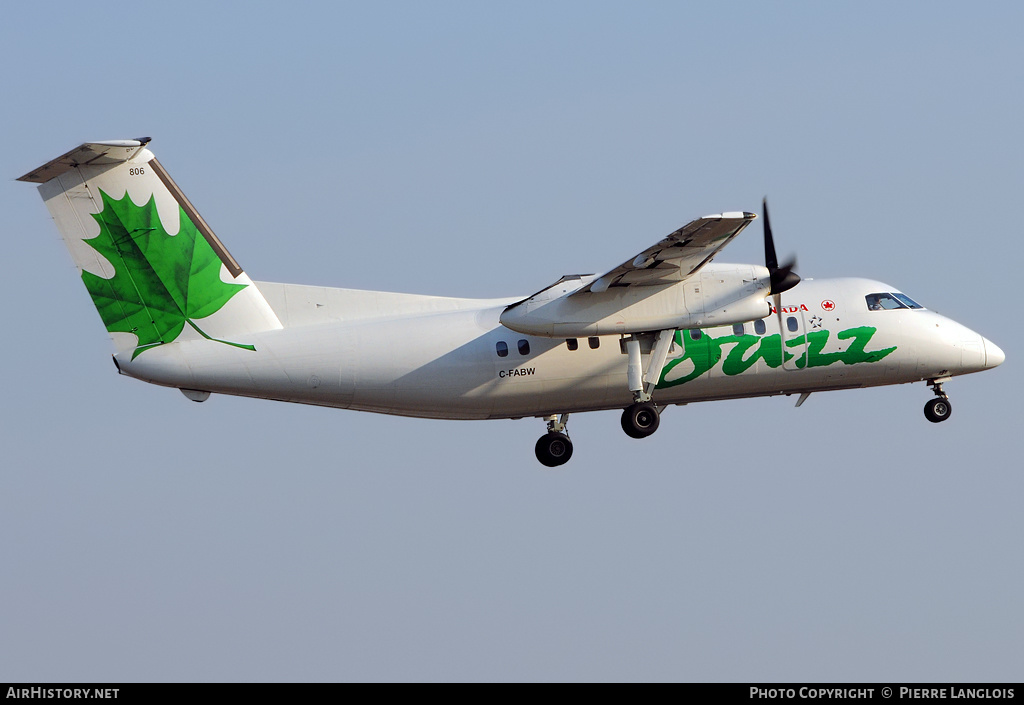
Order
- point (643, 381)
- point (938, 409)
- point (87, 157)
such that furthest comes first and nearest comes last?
1. point (938, 409)
2. point (643, 381)
3. point (87, 157)

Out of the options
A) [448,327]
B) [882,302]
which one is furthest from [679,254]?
[882,302]

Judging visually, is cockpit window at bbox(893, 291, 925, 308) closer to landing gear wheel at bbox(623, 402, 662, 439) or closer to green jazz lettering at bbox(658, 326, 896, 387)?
green jazz lettering at bbox(658, 326, 896, 387)

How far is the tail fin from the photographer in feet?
72.6

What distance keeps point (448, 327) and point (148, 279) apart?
16.6 feet

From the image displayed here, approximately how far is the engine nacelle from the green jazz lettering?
78 centimetres

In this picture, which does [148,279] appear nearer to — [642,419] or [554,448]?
[554,448]

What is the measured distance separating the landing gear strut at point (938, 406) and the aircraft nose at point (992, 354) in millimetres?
1000

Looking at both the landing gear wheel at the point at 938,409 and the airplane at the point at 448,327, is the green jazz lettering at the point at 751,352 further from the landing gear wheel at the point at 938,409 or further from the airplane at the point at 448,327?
the landing gear wheel at the point at 938,409

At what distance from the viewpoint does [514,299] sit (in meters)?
24.5

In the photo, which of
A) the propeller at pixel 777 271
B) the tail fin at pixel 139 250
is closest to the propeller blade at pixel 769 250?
the propeller at pixel 777 271

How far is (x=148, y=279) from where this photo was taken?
22516 mm
